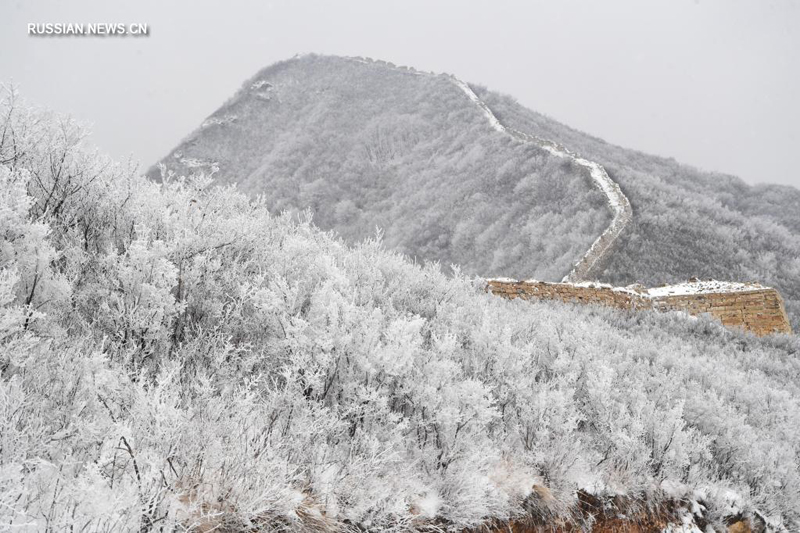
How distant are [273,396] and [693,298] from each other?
422 inches

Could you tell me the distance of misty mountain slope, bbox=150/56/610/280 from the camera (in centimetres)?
2147

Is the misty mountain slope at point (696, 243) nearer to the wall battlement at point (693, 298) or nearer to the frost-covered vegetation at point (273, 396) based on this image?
the wall battlement at point (693, 298)

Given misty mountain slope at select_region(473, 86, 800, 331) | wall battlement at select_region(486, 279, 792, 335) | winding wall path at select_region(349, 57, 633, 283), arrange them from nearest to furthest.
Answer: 1. wall battlement at select_region(486, 279, 792, 335)
2. winding wall path at select_region(349, 57, 633, 283)
3. misty mountain slope at select_region(473, 86, 800, 331)

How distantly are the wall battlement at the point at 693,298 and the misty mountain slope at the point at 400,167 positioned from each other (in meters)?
3.39

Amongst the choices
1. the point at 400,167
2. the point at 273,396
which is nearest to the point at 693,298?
the point at 273,396

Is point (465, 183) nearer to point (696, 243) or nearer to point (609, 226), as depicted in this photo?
point (609, 226)

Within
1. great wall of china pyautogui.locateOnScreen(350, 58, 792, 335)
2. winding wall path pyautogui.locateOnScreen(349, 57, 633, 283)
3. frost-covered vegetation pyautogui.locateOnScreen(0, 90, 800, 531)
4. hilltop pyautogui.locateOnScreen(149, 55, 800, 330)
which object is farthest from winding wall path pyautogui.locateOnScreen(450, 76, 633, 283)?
frost-covered vegetation pyautogui.locateOnScreen(0, 90, 800, 531)

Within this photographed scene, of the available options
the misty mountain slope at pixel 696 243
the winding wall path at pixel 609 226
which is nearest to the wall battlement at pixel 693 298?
the winding wall path at pixel 609 226

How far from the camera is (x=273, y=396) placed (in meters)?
3.30

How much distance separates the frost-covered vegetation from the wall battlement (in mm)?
4423

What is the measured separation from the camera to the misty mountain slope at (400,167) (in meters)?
21.5

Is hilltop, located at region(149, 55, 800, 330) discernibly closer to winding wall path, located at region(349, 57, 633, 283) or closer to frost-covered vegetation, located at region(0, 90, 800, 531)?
winding wall path, located at region(349, 57, 633, 283)

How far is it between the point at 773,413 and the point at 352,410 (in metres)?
5.69

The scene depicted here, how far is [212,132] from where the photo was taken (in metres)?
43.9
